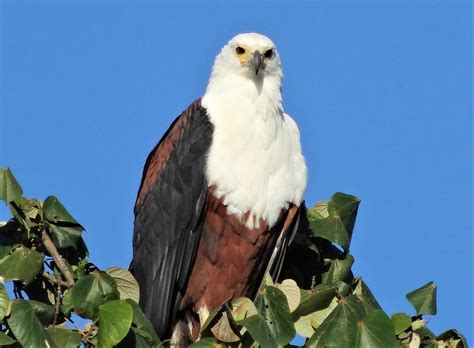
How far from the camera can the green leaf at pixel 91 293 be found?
197 inches

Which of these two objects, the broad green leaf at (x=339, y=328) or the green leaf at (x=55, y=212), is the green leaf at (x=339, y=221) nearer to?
the broad green leaf at (x=339, y=328)

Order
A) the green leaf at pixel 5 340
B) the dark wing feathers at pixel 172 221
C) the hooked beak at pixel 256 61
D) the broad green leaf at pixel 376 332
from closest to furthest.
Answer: the green leaf at pixel 5 340
the broad green leaf at pixel 376 332
the dark wing feathers at pixel 172 221
the hooked beak at pixel 256 61

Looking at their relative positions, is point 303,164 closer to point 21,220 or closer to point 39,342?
point 21,220

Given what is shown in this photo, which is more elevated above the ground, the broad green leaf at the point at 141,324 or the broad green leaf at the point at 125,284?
the broad green leaf at the point at 125,284

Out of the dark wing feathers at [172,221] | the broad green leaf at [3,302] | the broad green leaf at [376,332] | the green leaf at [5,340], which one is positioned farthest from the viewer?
the dark wing feathers at [172,221]

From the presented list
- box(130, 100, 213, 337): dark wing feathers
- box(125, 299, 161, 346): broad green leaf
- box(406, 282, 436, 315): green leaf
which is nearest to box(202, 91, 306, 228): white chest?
box(130, 100, 213, 337): dark wing feathers

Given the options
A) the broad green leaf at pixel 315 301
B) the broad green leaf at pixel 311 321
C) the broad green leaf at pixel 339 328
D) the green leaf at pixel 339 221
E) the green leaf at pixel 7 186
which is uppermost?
the green leaf at pixel 339 221

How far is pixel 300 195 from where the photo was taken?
6.57 metres

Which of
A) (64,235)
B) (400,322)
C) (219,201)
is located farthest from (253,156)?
(400,322)

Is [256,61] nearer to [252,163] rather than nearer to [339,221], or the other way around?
[252,163]

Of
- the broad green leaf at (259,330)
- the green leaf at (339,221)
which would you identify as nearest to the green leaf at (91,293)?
the broad green leaf at (259,330)

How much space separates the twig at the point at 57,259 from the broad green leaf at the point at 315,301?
1.22 meters

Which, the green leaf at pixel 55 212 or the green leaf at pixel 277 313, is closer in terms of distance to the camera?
the green leaf at pixel 277 313

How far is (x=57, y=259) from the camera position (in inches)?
210
